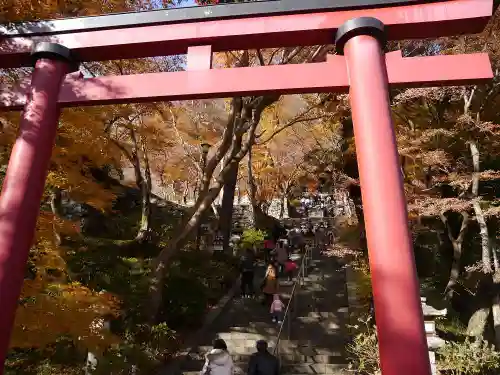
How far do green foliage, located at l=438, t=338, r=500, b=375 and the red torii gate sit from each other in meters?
5.08

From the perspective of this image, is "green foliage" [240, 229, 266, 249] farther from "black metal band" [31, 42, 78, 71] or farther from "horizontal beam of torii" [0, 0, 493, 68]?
"black metal band" [31, 42, 78, 71]

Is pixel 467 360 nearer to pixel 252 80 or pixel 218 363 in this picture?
pixel 218 363

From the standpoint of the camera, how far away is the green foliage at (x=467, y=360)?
7254 mm

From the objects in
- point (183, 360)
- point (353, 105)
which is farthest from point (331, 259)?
point (353, 105)

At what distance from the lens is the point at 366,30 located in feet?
13.1

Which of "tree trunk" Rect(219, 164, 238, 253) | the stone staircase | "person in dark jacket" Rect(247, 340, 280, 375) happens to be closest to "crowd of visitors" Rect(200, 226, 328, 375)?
"person in dark jacket" Rect(247, 340, 280, 375)

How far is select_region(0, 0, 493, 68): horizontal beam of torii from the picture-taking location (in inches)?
158

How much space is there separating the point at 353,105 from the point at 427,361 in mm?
2250

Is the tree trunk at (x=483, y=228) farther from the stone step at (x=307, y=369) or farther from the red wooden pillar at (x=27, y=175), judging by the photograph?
the red wooden pillar at (x=27, y=175)

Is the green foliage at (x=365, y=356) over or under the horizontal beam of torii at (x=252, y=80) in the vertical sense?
under

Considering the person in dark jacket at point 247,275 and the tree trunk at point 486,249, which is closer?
the tree trunk at point 486,249

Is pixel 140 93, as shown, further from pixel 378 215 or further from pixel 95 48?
pixel 378 215

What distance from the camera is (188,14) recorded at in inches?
172

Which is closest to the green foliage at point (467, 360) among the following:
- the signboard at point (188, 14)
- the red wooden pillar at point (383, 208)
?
the red wooden pillar at point (383, 208)
